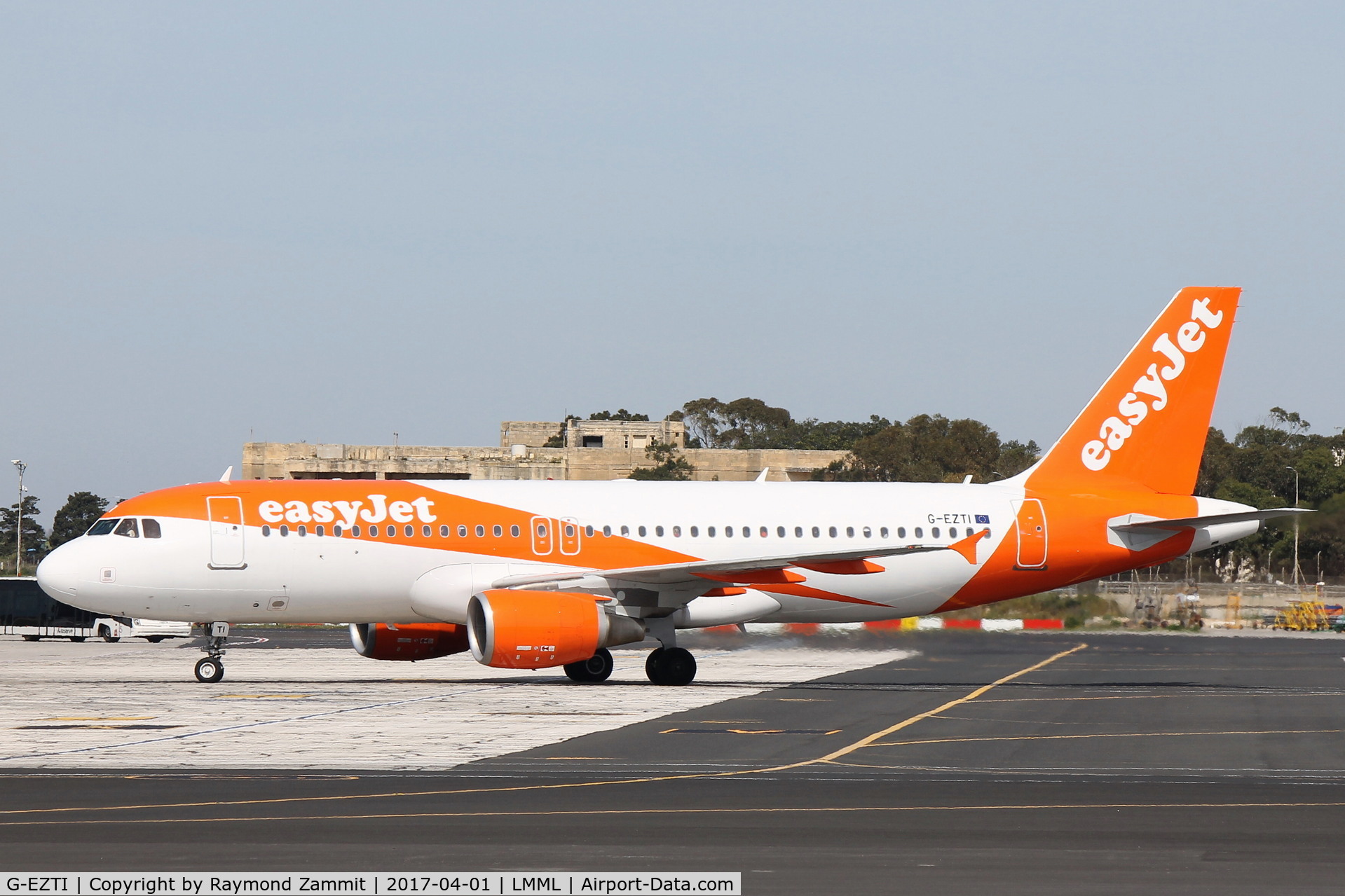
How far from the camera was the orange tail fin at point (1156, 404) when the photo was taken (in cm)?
3428

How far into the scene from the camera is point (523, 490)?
31.7 meters

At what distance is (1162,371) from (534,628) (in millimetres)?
15843

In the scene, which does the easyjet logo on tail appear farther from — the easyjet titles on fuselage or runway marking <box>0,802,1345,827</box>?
runway marking <box>0,802,1345,827</box>

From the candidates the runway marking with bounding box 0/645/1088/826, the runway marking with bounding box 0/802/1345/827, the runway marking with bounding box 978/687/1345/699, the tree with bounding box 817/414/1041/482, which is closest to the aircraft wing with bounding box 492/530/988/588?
the runway marking with bounding box 978/687/1345/699

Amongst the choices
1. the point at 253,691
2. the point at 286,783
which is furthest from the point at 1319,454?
the point at 286,783

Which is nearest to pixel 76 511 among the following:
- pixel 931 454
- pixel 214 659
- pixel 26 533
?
pixel 26 533

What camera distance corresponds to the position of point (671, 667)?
1194 inches

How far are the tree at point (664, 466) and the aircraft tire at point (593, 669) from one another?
91112 mm

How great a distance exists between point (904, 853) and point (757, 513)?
21108mm

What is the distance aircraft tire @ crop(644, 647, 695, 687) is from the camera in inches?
1195

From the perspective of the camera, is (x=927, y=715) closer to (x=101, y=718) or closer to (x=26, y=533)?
(x=101, y=718)

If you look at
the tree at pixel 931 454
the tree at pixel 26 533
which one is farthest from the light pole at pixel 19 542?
the tree at pixel 931 454

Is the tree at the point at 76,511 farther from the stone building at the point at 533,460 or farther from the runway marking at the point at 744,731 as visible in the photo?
the runway marking at the point at 744,731

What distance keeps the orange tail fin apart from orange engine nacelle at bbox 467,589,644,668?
11.6m
